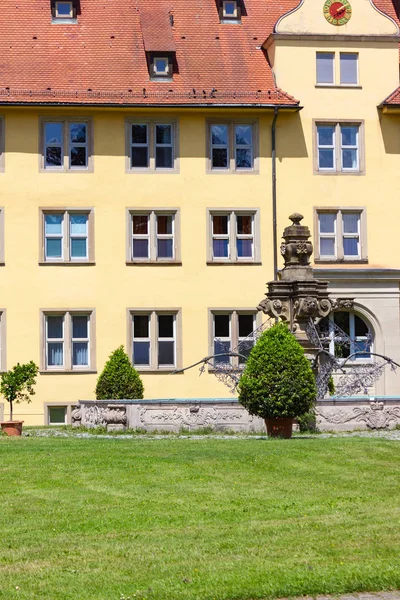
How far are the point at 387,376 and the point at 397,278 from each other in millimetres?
2819

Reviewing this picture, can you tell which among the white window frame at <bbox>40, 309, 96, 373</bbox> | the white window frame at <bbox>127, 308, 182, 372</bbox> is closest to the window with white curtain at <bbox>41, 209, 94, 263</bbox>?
the white window frame at <bbox>40, 309, 96, 373</bbox>

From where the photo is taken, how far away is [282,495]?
579 inches

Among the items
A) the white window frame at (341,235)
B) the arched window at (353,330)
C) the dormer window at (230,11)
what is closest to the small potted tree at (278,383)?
the arched window at (353,330)

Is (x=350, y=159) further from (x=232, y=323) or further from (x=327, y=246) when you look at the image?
(x=232, y=323)

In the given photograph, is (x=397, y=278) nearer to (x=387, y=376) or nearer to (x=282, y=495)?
(x=387, y=376)

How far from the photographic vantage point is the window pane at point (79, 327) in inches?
1383

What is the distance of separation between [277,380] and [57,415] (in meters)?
13.5

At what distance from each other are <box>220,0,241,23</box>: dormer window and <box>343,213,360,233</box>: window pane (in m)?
7.45

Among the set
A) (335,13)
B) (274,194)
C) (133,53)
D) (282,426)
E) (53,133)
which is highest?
(335,13)

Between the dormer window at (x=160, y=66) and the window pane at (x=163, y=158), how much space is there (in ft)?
6.98

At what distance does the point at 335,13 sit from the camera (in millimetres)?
36500

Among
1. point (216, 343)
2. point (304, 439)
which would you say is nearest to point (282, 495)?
point (304, 439)

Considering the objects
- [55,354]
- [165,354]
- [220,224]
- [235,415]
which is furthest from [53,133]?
[235,415]

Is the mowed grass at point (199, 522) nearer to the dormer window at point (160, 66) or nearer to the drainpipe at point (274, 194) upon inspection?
the drainpipe at point (274, 194)
